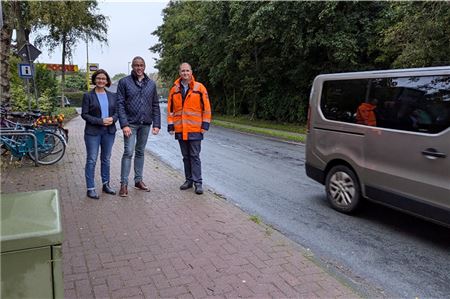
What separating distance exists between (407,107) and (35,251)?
4.45 m

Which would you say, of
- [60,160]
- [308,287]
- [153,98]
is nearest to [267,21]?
[60,160]

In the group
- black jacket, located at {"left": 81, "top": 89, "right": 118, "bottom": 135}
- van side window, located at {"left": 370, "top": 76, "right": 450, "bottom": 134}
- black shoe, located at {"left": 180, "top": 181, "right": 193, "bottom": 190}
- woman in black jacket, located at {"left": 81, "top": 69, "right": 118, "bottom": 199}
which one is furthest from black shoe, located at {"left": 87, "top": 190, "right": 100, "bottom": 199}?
van side window, located at {"left": 370, "top": 76, "right": 450, "bottom": 134}

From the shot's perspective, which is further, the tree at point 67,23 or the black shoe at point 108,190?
the tree at point 67,23

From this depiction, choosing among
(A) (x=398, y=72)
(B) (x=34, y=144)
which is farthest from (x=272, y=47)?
(A) (x=398, y=72)

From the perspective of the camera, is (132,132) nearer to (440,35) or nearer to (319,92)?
(319,92)

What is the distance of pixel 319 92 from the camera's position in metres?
6.21

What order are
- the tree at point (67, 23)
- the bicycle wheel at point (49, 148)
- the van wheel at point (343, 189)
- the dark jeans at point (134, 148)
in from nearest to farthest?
the van wheel at point (343, 189) → the dark jeans at point (134, 148) → the bicycle wheel at point (49, 148) → the tree at point (67, 23)

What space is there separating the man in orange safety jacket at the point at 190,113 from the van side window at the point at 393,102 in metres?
1.82

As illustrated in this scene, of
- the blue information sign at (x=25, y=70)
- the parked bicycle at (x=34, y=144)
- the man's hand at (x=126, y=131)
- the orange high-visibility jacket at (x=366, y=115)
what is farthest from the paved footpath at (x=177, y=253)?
the blue information sign at (x=25, y=70)

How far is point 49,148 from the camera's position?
29.2 feet

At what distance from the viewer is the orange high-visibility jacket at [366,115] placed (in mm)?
5258

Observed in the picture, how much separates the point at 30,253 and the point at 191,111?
5.04m

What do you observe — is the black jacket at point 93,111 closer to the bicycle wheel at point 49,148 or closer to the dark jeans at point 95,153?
the dark jeans at point 95,153

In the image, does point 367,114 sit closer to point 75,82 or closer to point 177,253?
point 177,253
